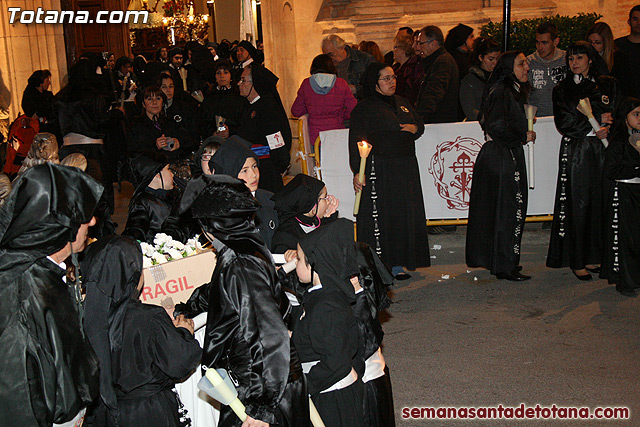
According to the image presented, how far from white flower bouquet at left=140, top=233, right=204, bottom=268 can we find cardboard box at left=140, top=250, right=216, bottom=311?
0.06 m

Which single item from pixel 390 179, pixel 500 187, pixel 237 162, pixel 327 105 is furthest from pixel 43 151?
pixel 500 187

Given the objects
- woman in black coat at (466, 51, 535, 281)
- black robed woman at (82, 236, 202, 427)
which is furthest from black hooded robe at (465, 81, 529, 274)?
black robed woman at (82, 236, 202, 427)

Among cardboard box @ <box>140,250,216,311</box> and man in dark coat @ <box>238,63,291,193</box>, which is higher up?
man in dark coat @ <box>238,63,291,193</box>

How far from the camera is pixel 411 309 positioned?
7.07 m

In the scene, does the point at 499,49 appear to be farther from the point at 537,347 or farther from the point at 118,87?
the point at 118,87

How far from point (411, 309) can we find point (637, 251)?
2.31 m

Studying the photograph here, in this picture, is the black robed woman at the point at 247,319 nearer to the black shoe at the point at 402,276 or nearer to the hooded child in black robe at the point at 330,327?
the hooded child in black robe at the point at 330,327

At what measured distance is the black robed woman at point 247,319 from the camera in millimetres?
3031

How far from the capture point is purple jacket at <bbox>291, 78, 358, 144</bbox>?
31.6 feet

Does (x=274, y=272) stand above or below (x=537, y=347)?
above

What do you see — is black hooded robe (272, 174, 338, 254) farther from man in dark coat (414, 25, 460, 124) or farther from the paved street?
man in dark coat (414, 25, 460, 124)

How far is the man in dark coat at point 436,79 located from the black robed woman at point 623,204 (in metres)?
2.47

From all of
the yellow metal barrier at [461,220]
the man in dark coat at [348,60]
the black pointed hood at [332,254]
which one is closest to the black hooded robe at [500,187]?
the yellow metal barrier at [461,220]

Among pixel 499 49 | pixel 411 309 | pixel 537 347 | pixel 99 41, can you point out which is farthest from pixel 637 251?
pixel 99 41
